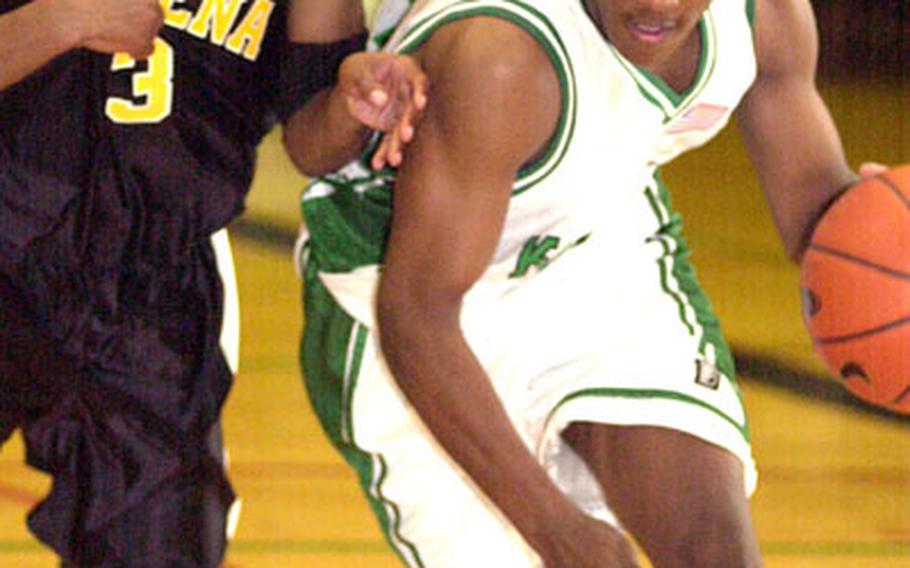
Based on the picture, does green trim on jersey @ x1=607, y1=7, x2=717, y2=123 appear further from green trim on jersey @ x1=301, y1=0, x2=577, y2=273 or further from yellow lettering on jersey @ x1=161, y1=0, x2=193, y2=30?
yellow lettering on jersey @ x1=161, y1=0, x2=193, y2=30

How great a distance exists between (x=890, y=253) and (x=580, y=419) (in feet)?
1.73

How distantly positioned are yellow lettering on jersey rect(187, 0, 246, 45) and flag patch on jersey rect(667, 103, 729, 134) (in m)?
0.70

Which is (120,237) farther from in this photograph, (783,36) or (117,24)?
(783,36)

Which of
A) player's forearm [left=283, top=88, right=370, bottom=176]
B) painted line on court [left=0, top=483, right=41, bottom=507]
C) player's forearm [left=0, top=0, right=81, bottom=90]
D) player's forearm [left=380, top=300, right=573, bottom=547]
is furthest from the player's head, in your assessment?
painted line on court [left=0, top=483, right=41, bottom=507]

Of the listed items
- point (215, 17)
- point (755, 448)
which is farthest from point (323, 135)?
point (755, 448)

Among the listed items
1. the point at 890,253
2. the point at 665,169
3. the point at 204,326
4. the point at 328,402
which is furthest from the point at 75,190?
the point at 665,169

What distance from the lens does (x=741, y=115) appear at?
3393 millimetres

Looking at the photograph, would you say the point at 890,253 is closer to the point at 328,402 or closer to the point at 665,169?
the point at 328,402

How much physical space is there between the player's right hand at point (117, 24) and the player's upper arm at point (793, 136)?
1.02 meters

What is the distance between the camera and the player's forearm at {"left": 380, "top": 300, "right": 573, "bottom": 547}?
2.71 m

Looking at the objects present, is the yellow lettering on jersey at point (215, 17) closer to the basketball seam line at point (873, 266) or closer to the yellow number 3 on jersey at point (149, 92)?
the yellow number 3 on jersey at point (149, 92)

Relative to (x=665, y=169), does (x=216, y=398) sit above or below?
above

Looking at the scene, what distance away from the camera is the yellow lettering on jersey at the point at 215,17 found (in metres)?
3.09

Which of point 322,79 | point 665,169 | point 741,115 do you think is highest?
point 322,79
